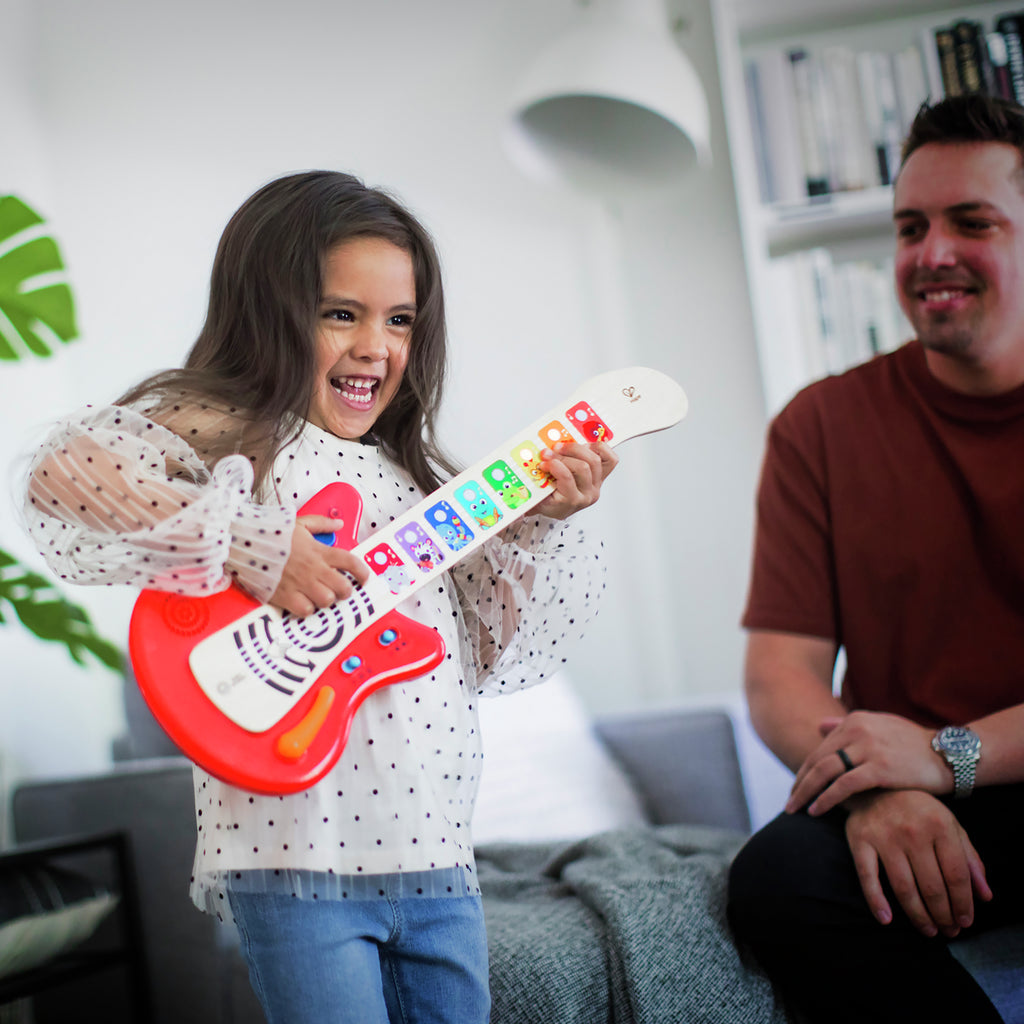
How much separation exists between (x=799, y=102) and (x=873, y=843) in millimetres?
1279

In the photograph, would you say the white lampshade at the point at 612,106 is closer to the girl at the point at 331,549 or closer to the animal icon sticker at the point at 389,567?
the girl at the point at 331,549

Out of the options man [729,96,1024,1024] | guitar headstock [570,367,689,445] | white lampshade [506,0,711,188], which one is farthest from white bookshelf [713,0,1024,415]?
guitar headstock [570,367,689,445]

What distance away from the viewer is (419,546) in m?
0.73

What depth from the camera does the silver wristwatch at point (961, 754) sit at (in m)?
0.91

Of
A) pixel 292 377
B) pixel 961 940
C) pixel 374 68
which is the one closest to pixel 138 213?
pixel 374 68

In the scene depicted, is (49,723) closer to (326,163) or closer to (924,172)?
(326,163)

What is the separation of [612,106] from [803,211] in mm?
410

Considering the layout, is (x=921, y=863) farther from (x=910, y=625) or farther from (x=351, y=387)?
(x=351, y=387)

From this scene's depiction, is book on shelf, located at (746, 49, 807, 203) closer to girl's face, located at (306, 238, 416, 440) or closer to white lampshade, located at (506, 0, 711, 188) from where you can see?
white lampshade, located at (506, 0, 711, 188)

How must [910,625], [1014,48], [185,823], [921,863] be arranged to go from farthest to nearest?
[1014,48] < [185,823] < [910,625] < [921,863]

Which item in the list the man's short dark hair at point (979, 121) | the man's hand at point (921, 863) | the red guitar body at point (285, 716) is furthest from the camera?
the man's short dark hair at point (979, 121)

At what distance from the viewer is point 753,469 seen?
2.04 metres

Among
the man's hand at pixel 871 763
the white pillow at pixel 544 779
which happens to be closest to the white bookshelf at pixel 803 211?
the white pillow at pixel 544 779

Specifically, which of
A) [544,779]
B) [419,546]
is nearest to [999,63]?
[544,779]
